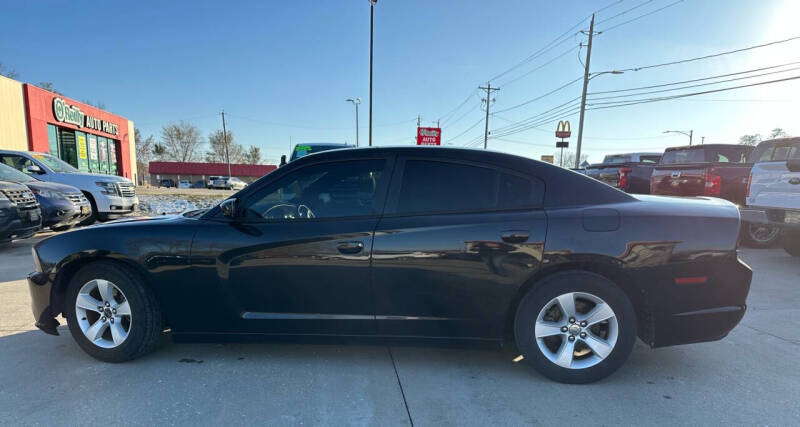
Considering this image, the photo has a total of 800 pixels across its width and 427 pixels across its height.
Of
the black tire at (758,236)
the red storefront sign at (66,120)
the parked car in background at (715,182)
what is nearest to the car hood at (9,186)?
the parked car in background at (715,182)

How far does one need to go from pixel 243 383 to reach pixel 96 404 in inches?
32.4

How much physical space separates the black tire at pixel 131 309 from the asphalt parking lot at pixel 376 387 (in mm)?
107

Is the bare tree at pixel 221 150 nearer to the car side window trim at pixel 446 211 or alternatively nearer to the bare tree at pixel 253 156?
the bare tree at pixel 253 156

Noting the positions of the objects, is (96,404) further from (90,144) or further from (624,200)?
(90,144)

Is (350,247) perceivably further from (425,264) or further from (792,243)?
(792,243)

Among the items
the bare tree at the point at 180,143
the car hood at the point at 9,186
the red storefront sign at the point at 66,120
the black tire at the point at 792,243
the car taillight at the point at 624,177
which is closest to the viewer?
the car hood at the point at 9,186

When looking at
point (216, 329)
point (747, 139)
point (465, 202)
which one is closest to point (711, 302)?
point (465, 202)

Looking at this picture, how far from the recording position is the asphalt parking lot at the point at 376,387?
2.23m

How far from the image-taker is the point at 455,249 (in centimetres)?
249

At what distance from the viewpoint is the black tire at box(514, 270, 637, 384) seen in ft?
8.18

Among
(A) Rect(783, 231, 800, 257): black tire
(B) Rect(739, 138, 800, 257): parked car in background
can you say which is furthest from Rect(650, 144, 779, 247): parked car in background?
(B) Rect(739, 138, 800, 257): parked car in background

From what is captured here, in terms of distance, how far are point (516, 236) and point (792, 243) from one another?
22.3 ft

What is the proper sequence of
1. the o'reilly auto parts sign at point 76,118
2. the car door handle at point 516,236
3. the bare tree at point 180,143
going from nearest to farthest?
the car door handle at point 516,236, the o'reilly auto parts sign at point 76,118, the bare tree at point 180,143

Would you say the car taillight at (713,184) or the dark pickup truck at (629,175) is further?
the dark pickup truck at (629,175)
